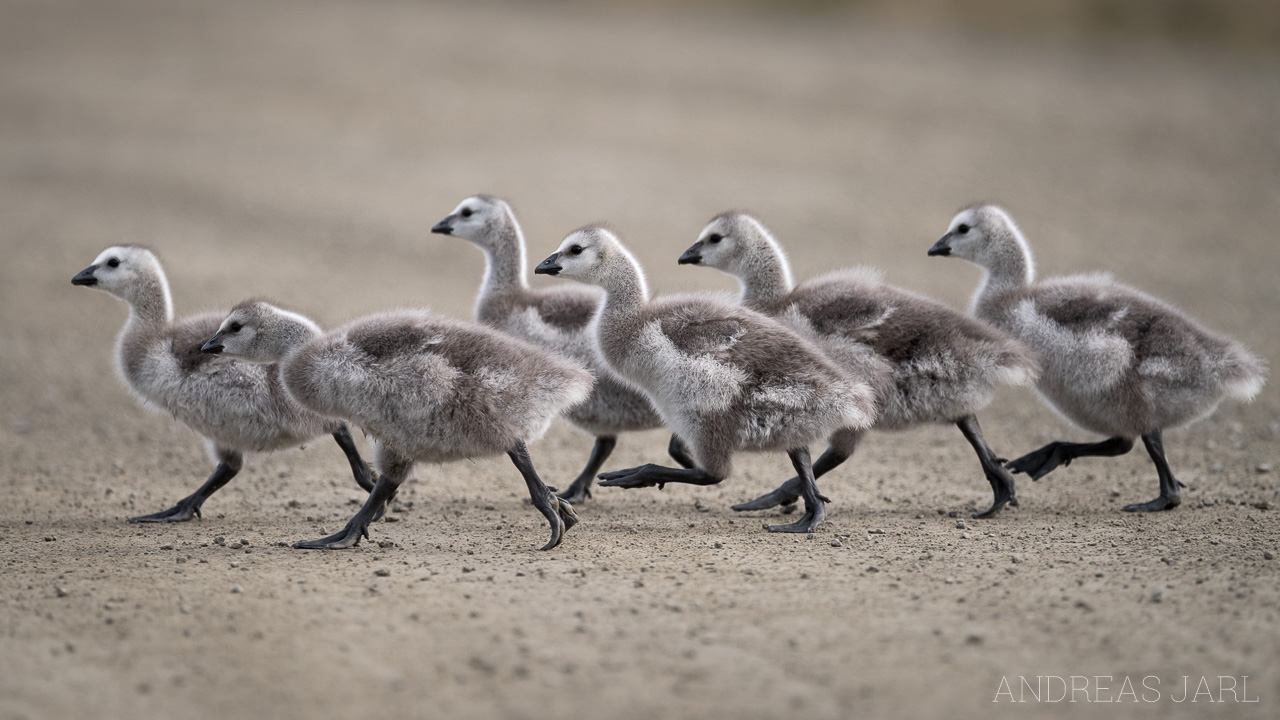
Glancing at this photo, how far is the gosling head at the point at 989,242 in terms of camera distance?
8141 millimetres

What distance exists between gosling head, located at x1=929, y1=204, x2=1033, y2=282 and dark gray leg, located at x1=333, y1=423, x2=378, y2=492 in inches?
161

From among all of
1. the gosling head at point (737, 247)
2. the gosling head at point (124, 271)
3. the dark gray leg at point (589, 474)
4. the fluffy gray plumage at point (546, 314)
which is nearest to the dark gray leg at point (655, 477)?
the fluffy gray plumage at point (546, 314)

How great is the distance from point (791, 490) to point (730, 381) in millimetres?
1144

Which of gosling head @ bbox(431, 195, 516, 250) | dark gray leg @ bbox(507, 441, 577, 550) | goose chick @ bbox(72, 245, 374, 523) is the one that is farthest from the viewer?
gosling head @ bbox(431, 195, 516, 250)

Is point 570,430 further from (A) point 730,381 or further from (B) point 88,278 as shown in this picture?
(B) point 88,278

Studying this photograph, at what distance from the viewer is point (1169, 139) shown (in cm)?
2034

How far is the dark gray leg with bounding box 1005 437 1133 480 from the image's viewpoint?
25.9ft

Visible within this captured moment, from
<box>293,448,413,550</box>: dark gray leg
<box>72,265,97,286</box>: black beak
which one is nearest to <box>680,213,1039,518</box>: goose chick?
<box>293,448,413,550</box>: dark gray leg

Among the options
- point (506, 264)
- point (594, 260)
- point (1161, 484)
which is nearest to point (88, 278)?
point (506, 264)

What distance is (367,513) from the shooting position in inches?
264

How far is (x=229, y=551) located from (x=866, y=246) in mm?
10559

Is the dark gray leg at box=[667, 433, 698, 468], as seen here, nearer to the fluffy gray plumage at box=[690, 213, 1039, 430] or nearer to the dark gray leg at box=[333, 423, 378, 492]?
the fluffy gray plumage at box=[690, 213, 1039, 430]

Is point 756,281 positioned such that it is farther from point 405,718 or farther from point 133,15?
point 133,15

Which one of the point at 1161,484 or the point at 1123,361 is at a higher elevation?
the point at 1123,361
